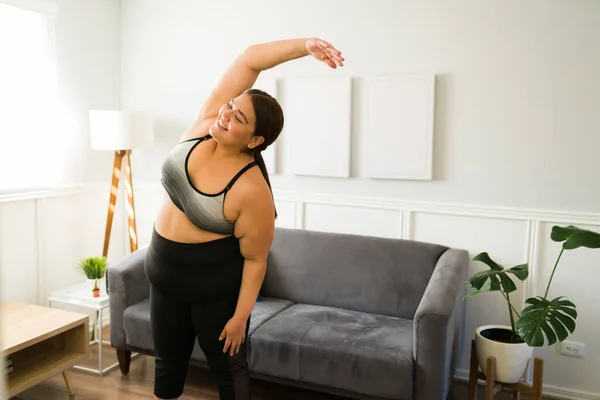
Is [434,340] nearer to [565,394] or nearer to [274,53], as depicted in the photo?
[565,394]

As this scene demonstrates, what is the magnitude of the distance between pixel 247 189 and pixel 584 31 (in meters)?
2.17

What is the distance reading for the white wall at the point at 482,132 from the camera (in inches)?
112

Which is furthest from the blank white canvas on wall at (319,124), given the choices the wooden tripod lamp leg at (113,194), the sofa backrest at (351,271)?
the wooden tripod lamp leg at (113,194)

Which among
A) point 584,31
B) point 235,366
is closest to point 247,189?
point 235,366

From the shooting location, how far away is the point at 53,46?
135 inches

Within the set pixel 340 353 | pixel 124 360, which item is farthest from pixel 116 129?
pixel 340 353

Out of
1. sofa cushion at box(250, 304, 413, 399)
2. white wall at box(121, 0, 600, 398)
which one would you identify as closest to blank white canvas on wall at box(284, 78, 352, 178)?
white wall at box(121, 0, 600, 398)

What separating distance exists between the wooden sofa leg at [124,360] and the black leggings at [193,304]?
1.32 m

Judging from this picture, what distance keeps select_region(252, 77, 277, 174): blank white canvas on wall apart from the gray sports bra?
6.19 ft

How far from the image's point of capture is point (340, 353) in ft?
8.15

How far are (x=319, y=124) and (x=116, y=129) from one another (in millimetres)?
1260

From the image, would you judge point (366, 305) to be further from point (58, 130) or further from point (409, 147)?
point (58, 130)

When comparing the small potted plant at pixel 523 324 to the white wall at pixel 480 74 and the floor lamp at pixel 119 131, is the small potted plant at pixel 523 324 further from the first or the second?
the floor lamp at pixel 119 131

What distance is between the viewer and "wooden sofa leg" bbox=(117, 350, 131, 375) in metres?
3.05
